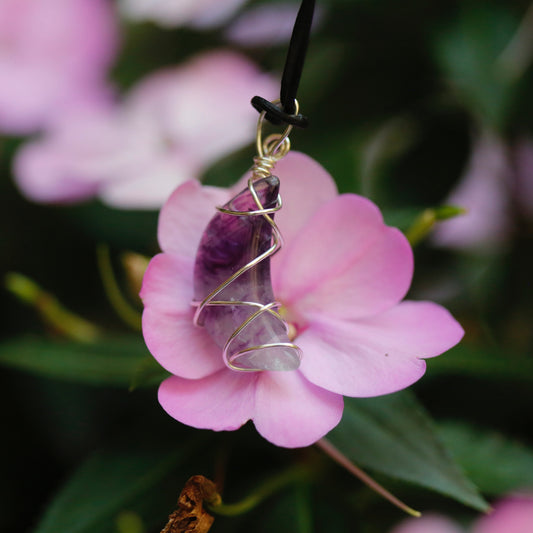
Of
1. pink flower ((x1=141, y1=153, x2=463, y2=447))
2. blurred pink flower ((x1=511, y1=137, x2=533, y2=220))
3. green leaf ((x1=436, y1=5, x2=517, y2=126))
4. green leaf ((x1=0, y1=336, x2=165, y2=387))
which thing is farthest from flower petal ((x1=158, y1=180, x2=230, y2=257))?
blurred pink flower ((x1=511, y1=137, x2=533, y2=220))

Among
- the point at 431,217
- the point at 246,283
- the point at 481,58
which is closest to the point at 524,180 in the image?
the point at 481,58

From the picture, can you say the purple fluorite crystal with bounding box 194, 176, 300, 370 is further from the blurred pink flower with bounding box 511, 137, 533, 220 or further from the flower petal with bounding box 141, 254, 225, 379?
the blurred pink flower with bounding box 511, 137, 533, 220

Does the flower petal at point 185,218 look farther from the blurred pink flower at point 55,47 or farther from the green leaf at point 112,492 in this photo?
the blurred pink flower at point 55,47

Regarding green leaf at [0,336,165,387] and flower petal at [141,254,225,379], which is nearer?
flower petal at [141,254,225,379]

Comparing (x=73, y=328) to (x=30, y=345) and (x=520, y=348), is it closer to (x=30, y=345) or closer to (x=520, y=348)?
(x=30, y=345)

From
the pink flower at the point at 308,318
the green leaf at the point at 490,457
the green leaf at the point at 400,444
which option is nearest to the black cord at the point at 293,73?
the pink flower at the point at 308,318

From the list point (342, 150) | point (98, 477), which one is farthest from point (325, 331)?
point (342, 150)

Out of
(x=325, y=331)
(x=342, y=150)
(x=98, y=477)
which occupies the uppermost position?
(x=342, y=150)
